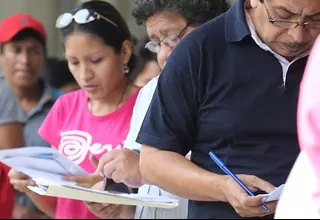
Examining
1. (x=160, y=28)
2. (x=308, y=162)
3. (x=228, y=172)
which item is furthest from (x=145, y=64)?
(x=308, y=162)

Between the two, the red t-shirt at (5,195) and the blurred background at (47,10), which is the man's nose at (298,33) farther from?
the blurred background at (47,10)

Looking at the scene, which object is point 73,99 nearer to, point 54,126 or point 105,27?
point 54,126

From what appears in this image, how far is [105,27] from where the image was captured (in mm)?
2619

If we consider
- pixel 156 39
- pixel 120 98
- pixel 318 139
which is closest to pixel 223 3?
pixel 156 39

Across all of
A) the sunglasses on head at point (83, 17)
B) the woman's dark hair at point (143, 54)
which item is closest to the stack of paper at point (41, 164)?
the sunglasses on head at point (83, 17)

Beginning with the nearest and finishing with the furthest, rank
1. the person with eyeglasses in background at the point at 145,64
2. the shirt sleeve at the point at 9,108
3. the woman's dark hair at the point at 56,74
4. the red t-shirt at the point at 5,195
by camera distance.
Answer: the red t-shirt at the point at 5,195, the person with eyeglasses in background at the point at 145,64, the shirt sleeve at the point at 9,108, the woman's dark hair at the point at 56,74

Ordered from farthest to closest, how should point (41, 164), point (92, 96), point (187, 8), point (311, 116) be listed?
1. point (92, 96)
2. point (41, 164)
3. point (187, 8)
4. point (311, 116)

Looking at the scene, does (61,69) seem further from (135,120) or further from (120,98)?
(135,120)

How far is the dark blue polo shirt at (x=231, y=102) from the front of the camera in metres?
1.75

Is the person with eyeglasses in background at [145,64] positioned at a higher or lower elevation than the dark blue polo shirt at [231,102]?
lower

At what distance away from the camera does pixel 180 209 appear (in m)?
2.33

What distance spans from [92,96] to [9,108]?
2.83ft

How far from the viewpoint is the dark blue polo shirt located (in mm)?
1753

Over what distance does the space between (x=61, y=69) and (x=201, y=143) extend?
204 cm
